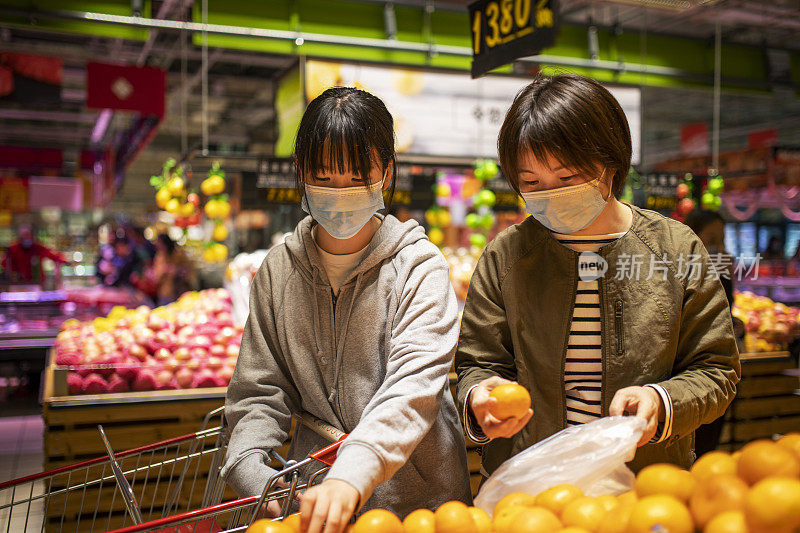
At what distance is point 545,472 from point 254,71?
34.7ft

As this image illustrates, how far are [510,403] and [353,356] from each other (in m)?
0.38

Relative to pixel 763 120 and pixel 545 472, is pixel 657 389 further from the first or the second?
pixel 763 120

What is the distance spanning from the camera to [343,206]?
5.03ft

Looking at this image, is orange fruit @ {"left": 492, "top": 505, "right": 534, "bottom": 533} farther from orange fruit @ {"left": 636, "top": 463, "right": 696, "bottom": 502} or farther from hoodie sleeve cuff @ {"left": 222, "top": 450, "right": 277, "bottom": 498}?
hoodie sleeve cuff @ {"left": 222, "top": 450, "right": 277, "bottom": 498}

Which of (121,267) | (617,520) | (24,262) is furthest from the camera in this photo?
(24,262)

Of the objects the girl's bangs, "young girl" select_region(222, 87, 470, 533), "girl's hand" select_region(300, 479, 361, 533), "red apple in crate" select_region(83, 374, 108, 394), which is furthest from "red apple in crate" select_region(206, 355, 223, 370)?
"girl's hand" select_region(300, 479, 361, 533)

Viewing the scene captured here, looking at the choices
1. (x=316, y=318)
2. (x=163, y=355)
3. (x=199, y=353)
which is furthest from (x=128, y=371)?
(x=316, y=318)

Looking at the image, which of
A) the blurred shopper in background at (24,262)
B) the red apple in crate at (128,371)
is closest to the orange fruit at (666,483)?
the red apple in crate at (128,371)

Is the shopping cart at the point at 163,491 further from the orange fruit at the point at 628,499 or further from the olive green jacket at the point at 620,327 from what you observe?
the orange fruit at the point at 628,499

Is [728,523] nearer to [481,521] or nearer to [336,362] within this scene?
[481,521]

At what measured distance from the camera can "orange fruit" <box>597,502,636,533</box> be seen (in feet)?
3.52

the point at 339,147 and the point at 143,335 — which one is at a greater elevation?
the point at 339,147

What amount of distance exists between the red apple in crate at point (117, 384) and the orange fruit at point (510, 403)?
304 centimetres

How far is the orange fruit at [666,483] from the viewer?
3.69 feet
